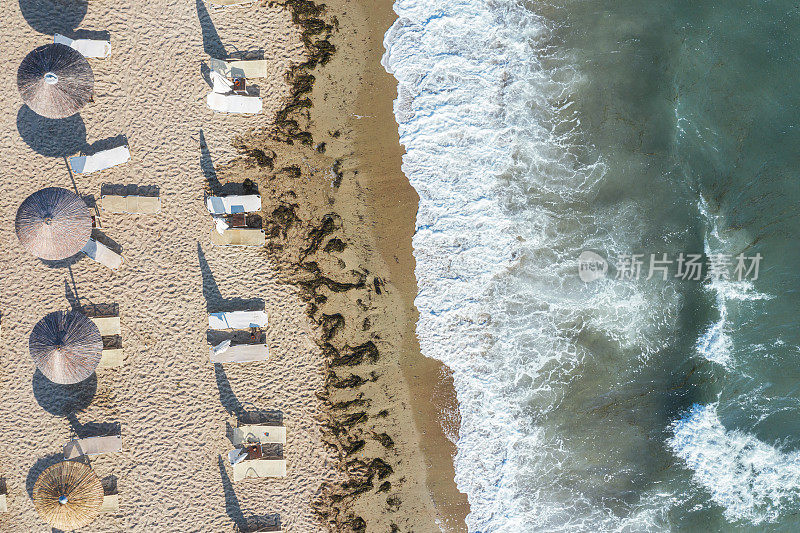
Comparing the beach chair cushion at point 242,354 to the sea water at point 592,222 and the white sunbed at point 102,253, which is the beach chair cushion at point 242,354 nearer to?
the white sunbed at point 102,253

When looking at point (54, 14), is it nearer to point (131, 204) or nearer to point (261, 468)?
point (131, 204)

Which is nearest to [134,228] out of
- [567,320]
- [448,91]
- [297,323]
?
[297,323]

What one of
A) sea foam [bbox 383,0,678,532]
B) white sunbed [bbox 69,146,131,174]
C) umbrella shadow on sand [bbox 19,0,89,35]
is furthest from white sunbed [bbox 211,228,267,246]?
umbrella shadow on sand [bbox 19,0,89,35]

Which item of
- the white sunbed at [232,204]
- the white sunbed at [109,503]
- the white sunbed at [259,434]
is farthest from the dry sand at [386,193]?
the white sunbed at [109,503]

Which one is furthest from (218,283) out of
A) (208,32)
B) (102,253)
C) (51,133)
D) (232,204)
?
(208,32)

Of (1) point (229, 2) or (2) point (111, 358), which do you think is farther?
(1) point (229, 2)
